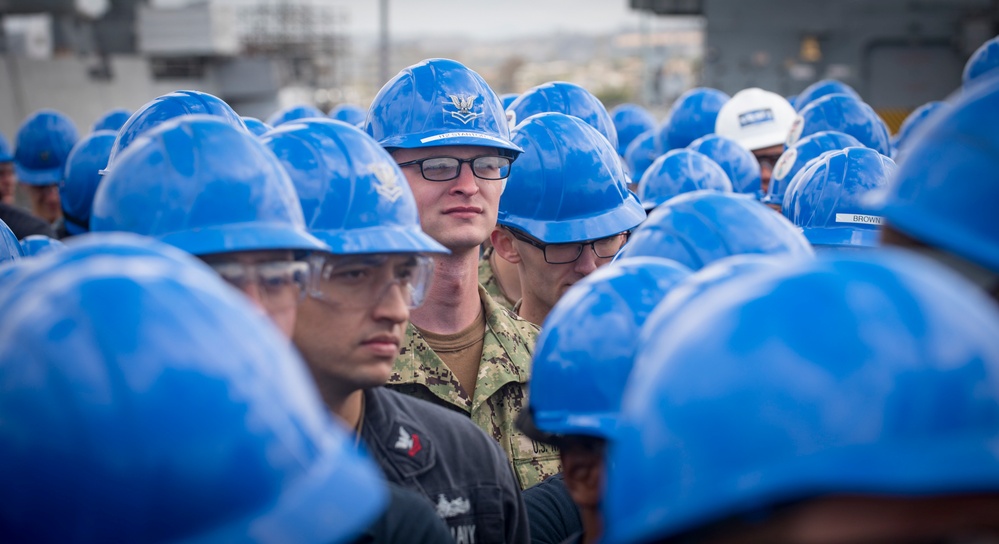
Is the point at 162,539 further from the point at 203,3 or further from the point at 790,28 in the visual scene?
the point at 203,3

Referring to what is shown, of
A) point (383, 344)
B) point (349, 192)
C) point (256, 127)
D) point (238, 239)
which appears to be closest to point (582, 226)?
point (256, 127)

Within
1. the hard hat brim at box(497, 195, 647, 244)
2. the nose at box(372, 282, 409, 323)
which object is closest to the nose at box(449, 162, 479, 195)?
the hard hat brim at box(497, 195, 647, 244)

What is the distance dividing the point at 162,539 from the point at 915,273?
1.23 m

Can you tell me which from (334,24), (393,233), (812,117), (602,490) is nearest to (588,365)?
(602,490)

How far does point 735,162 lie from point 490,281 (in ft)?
8.99

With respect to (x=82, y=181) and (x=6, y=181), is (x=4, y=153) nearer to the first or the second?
(x=6, y=181)

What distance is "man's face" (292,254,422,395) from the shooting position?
3047 millimetres

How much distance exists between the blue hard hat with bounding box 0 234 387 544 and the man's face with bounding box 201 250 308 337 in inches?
39.2

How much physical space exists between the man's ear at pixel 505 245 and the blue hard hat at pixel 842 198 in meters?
1.33

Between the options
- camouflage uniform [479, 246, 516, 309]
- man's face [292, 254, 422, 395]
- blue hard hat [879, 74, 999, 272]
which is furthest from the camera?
camouflage uniform [479, 246, 516, 309]

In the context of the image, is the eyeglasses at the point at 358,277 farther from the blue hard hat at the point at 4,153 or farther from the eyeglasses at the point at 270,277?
the blue hard hat at the point at 4,153

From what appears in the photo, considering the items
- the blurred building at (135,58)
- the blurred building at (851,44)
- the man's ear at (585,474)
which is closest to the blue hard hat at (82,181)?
the man's ear at (585,474)

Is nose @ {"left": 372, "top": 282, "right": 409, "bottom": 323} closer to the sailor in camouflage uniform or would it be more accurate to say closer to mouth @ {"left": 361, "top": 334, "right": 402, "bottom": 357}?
mouth @ {"left": 361, "top": 334, "right": 402, "bottom": 357}

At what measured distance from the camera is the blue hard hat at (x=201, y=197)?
2752mm
